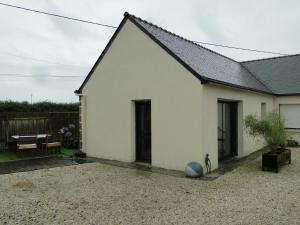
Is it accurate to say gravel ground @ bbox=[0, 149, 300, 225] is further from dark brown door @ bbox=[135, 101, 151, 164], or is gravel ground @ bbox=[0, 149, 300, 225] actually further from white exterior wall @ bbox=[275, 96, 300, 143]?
white exterior wall @ bbox=[275, 96, 300, 143]

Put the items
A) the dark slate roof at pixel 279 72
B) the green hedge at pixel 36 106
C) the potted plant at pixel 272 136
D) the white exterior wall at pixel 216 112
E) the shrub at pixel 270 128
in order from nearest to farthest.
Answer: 1. the white exterior wall at pixel 216 112
2. the potted plant at pixel 272 136
3. the shrub at pixel 270 128
4. the green hedge at pixel 36 106
5. the dark slate roof at pixel 279 72

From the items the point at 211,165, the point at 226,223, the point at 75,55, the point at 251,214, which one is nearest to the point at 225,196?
the point at 251,214

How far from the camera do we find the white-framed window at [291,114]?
16734mm

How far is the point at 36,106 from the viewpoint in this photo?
17156 millimetres

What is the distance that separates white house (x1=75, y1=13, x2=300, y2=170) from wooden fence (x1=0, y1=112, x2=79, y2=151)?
10.0 feet

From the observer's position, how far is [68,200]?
6441 millimetres

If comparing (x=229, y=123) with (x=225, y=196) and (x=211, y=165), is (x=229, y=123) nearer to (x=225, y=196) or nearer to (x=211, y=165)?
(x=211, y=165)

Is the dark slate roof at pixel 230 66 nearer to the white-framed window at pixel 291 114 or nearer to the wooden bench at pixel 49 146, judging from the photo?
the white-framed window at pixel 291 114

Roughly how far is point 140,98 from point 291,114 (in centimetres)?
1064

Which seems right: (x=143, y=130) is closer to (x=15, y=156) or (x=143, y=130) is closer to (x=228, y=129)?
(x=228, y=129)

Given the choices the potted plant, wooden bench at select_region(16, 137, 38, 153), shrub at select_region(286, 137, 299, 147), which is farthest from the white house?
shrub at select_region(286, 137, 299, 147)

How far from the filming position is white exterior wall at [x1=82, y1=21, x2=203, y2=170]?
30.5 ft

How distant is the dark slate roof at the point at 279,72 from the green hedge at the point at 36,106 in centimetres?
1215

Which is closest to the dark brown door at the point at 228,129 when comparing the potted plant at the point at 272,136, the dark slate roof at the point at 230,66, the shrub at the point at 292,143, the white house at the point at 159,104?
the white house at the point at 159,104
